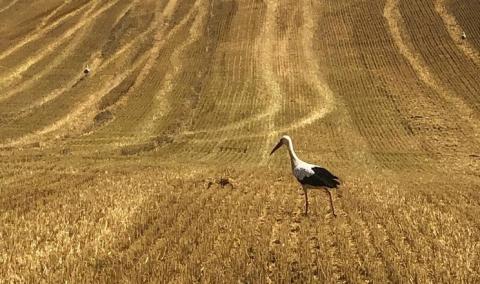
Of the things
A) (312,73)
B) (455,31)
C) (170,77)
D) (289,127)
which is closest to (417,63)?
(455,31)

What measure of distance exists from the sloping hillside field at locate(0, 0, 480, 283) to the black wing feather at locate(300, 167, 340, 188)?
96 cm

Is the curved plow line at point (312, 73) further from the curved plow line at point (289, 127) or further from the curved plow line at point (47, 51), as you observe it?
the curved plow line at point (47, 51)

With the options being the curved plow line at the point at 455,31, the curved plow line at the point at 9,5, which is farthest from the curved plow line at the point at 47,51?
the curved plow line at the point at 455,31

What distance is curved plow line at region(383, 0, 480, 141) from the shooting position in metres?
35.5

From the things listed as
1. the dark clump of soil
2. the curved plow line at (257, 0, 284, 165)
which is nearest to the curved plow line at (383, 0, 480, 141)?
the curved plow line at (257, 0, 284, 165)

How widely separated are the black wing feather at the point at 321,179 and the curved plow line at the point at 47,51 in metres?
41.9

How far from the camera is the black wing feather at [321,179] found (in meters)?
11.8

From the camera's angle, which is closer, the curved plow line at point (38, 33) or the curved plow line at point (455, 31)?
the curved plow line at point (455, 31)

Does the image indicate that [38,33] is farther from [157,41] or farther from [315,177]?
[315,177]

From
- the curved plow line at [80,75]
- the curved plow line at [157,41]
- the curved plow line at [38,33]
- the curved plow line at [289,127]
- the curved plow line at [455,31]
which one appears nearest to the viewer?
the curved plow line at [289,127]

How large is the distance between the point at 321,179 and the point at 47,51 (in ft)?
163

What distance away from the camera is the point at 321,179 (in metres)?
11.9

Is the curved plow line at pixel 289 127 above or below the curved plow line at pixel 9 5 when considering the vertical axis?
below

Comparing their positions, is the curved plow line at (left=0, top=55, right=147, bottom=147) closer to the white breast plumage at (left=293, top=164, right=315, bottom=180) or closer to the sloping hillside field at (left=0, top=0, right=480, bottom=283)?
the sloping hillside field at (left=0, top=0, right=480, bottom=283)
